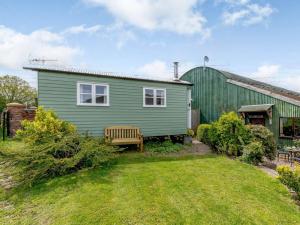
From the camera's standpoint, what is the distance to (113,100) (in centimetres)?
916

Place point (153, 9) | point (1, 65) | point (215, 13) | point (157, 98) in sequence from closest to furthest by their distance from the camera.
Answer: point (153, 9)
point (157, 98)
point (215, 13)
point (1, 65)

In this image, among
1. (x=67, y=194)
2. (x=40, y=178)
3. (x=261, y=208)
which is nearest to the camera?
(x=261, y=208)

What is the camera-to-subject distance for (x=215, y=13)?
436 inches

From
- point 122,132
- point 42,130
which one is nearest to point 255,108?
point 122,132

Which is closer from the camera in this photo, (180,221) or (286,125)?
(180,221)

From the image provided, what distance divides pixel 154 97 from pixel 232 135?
165 inches

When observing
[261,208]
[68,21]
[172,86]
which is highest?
[68,21]

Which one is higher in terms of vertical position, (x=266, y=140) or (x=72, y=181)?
(x=266, y=140)

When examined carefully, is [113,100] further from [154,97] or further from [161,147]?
[161,147]

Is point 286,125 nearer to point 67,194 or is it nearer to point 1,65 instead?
point 67,194

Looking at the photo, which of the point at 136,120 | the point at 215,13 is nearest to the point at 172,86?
the point at 136,120

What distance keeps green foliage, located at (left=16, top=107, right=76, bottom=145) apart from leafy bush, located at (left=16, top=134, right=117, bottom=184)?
275mm

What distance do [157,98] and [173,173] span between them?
5.24m

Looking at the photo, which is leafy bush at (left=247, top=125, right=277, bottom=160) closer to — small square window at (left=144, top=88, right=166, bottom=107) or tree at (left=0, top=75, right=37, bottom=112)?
small square window at (left=144, top=88, right=166, bottom=107)
